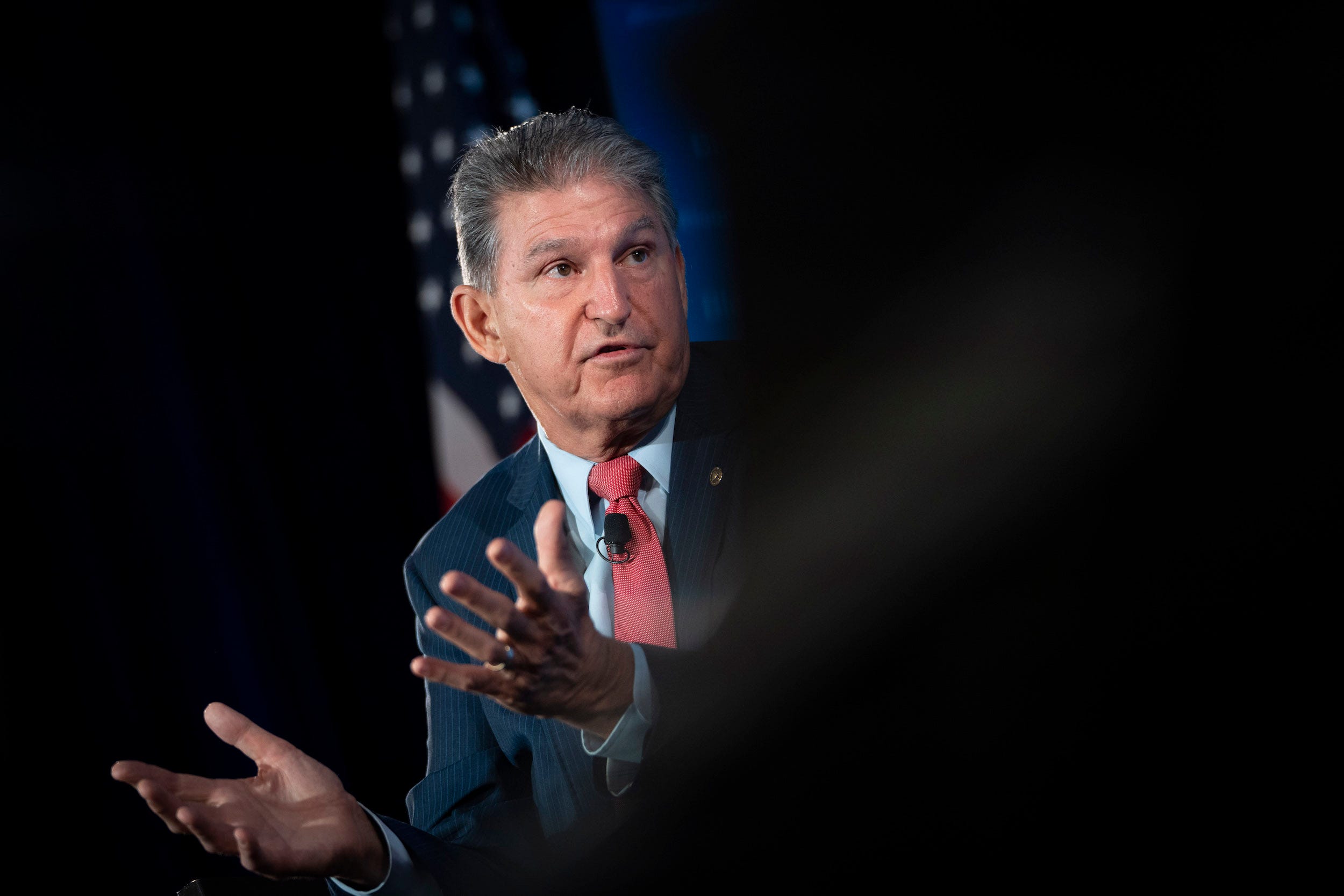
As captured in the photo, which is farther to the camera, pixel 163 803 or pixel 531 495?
pixel 531 495

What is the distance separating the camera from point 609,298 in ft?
4.04

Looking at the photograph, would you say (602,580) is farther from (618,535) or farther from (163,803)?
(163,803)

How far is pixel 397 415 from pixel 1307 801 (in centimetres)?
209

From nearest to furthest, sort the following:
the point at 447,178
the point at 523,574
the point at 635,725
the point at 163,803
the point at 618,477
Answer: the point at 523,574, the point at 163,803, the point at 635,725, the point at 618,477, the point at 447,178

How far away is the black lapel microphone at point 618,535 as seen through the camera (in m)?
1.35

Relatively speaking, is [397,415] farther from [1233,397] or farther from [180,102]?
[1233,397]

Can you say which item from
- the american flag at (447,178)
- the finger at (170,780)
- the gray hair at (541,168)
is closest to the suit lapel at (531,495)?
the gray hair at (541,168)

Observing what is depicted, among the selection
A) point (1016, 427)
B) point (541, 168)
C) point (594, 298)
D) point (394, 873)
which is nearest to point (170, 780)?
point (394, 873)

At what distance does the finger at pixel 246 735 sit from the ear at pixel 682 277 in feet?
2.58

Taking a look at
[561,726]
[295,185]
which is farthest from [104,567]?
[561,726]

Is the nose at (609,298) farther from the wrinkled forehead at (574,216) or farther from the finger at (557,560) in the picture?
the finger at (557,560)

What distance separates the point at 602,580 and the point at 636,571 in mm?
56

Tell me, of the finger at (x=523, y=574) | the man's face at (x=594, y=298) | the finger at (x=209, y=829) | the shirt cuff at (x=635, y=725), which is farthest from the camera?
the man's face at (x=594, y=298)

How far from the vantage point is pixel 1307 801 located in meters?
1.03
